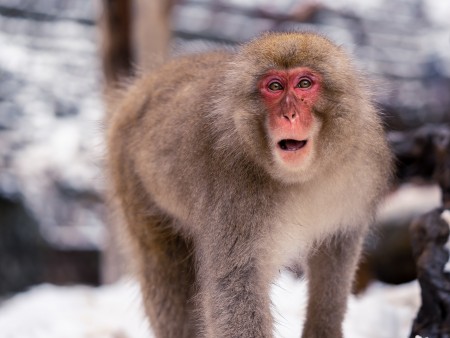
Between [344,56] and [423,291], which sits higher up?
[344,56]

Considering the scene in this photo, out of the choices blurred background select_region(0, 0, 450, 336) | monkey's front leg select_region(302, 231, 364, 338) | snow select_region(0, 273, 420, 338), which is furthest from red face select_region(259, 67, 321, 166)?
blurred background select_region(0, 0, 450, 336)

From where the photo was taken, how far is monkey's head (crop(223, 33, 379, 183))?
10.9 ft

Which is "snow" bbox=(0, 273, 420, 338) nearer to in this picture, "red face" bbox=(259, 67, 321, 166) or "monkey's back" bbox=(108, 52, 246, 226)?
"monkey's back" bbox=(108, 52, 246, 226)

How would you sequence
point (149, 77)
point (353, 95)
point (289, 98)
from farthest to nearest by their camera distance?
1. point (149, 77)
2. point (353, 95)
3. point (289, 98)

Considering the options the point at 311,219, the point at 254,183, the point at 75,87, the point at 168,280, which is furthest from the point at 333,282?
the point at 75,87

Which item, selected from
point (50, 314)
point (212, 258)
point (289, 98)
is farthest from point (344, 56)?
point (50, 314)

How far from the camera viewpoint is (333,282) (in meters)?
4.16

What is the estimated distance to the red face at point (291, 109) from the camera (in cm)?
328

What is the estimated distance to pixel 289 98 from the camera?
331cm

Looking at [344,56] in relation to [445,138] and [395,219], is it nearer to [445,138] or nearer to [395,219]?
[445,138]

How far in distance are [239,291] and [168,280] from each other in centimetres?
98

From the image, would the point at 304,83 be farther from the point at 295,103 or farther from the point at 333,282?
the point at 333,282

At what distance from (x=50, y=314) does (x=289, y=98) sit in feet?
11.7

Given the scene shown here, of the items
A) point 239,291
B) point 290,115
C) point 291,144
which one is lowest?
point 239,291
